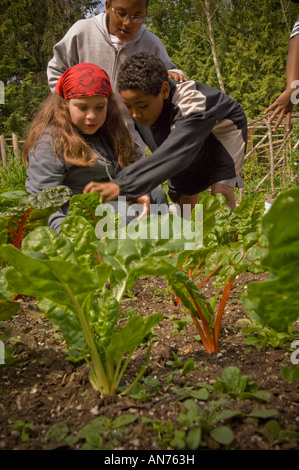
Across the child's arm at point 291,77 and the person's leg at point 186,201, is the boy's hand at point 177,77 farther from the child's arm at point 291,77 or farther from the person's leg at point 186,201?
the person's leg at point 186,201

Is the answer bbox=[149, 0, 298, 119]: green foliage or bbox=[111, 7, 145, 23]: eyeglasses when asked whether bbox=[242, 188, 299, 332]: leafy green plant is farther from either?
bbox=[149, 0, 298, 119]: green foliage

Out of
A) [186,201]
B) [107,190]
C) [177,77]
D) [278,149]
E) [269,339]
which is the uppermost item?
[177,77]

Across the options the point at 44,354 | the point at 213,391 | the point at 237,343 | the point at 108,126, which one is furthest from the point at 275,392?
the point at 108,126

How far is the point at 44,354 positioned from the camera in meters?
1.23

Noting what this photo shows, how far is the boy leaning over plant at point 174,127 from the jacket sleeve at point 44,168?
41cm

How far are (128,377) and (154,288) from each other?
2.68 feet

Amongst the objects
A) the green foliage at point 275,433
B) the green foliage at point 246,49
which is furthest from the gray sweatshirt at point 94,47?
the green foliage at point 246,49

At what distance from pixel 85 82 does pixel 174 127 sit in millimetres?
560

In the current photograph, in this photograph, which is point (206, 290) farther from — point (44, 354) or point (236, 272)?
point (44, 354)

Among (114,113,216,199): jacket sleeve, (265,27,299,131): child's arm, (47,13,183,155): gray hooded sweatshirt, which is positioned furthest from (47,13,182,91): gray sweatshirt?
(265,27,299,131): child's arm

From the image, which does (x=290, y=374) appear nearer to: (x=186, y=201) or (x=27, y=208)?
(x=27, y=208)

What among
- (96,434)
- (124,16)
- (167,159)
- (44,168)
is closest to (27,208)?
(44,168)

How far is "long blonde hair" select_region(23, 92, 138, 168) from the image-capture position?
7.69ft

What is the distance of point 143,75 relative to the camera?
2.19 m
